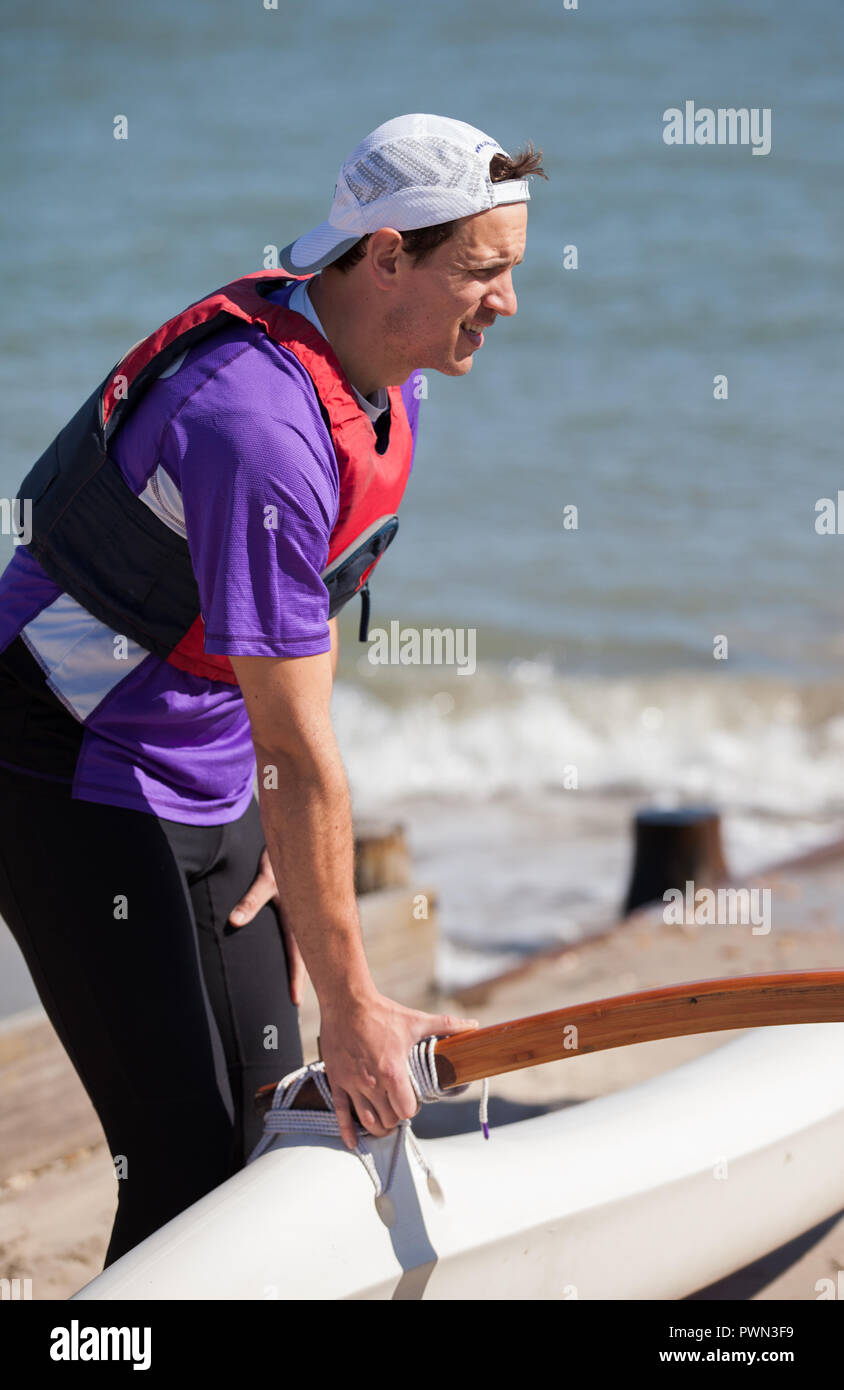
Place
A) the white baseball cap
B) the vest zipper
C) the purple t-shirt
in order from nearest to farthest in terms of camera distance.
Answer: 1. the purple t-shirt
2. the white baseball cap
3. the vest zipper

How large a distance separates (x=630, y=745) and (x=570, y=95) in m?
12.3

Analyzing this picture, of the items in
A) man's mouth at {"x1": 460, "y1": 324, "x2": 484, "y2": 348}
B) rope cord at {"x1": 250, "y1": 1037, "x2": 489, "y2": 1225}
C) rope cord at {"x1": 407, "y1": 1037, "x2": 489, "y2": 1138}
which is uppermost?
man's mouth at {"x1": 460, "y1": 324, "x2": 484, "y2": 348}

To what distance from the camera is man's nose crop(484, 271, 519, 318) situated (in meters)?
1.66

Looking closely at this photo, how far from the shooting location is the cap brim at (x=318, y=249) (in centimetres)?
168

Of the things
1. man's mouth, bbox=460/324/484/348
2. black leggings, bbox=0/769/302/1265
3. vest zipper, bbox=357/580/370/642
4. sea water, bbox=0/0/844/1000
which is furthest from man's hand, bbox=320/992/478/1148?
sea water, bbox=0/0/844/1000

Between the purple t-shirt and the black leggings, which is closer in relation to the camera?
the purple t-shirt

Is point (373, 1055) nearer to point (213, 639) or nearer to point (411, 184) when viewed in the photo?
point (213, 639)

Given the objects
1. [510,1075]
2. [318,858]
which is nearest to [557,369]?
[510,1075]

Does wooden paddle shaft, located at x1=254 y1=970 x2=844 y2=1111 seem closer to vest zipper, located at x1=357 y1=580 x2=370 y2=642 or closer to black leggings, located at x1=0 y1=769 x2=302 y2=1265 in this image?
black leggings, located at x1=0 y1=769 x2=302 y2=1265

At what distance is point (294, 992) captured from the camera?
6.99 feet

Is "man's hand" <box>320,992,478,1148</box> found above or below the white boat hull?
above

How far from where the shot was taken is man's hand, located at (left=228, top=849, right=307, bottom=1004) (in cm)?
199

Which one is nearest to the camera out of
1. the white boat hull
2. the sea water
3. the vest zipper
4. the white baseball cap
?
the white baseball cap

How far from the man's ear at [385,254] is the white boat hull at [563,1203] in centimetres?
122
